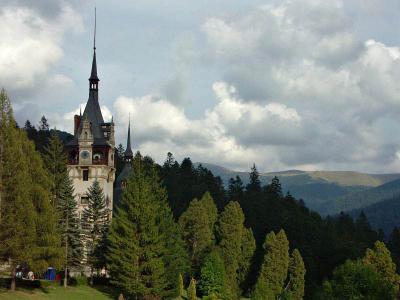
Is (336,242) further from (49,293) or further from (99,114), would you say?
(49,293)

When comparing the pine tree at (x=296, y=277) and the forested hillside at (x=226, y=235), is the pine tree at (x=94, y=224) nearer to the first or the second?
the forested hillside at (x=226, y=235)

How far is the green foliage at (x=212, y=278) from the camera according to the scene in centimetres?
7919

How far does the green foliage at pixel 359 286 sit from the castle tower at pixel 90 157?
42701 millimetres

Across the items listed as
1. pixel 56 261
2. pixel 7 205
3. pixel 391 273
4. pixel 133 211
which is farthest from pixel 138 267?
pixel 391 273

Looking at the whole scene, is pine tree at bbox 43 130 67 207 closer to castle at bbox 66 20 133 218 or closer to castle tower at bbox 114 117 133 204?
castle at bbox 66 20 133 218

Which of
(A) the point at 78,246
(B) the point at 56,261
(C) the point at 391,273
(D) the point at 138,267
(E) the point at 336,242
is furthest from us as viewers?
(E) the point at 336,242

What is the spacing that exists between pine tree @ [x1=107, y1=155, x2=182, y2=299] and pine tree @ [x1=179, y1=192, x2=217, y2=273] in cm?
1916

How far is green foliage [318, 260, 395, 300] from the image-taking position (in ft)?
167

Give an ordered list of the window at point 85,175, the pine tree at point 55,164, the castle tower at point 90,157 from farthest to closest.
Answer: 1. the window at point 85,175
2. the castle tower at point 90,157
3. the pine tree at point 55,164

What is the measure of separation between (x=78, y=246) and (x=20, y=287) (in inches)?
452

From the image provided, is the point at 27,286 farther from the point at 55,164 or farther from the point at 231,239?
the point at 231,239

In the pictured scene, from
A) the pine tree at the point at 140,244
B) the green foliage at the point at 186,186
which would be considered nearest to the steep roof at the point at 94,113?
the pine tree at the point at 140,244

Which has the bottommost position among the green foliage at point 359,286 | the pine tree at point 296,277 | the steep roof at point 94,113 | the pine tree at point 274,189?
the pine tree at point 296,277

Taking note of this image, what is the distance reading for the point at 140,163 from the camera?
71.8 metres
